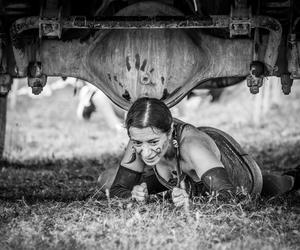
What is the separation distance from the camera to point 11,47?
5.10 m

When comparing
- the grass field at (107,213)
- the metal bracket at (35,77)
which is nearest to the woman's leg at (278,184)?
the grass field at (107,213)

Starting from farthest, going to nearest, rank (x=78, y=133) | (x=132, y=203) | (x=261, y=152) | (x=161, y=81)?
(x=78, y=133) → (x=261, y=152) → (x=161, y=81) → (x=132, y=203)

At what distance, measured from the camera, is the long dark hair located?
4227 millimetres

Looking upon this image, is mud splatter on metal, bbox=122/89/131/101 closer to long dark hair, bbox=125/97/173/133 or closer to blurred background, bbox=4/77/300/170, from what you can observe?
long dark hair, bbox=125/97/173/133

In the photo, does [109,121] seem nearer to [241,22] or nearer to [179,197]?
[241,22]

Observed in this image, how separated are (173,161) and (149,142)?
17.3 inches

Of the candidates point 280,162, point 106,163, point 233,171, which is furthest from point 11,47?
point 280,162

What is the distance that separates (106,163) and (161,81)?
9.71 ft

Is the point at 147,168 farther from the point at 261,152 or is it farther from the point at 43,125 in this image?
the point at 43,125

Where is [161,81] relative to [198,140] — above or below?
above

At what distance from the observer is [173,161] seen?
15.2 ft

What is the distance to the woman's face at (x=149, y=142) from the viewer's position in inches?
166

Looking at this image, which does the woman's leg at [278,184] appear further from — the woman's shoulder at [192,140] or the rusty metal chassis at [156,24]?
the rusty metal chassis at [156,24]

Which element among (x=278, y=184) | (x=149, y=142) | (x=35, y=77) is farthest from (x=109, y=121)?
(x=149, y=142)
